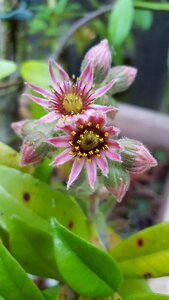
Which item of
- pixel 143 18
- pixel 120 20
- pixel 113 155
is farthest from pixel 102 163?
pixel 143 18

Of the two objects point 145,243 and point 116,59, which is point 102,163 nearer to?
point 145,243

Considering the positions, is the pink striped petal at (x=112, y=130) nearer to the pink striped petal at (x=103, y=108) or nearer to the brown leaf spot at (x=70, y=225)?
the pink striped petal at (x=103, y=108)

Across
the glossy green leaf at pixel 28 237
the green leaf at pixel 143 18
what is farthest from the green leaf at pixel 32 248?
the green leaf at pixel 143 18

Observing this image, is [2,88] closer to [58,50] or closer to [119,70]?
[58,50]

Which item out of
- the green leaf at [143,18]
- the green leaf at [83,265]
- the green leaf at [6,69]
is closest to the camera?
the green leaf at [83,265]

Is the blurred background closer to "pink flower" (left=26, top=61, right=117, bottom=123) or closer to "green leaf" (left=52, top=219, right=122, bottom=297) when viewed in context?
"pink flower" (left=26, top=61, right=117, bottom=123)

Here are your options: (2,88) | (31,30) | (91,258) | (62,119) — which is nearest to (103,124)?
(62,119)

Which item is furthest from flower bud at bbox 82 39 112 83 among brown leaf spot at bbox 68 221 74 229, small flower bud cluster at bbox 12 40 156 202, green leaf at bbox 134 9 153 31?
green leaf at bbox 134 9 153 31
